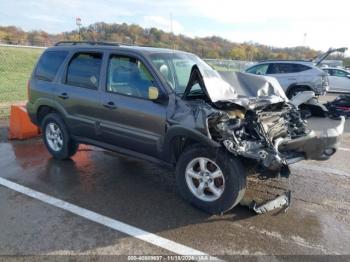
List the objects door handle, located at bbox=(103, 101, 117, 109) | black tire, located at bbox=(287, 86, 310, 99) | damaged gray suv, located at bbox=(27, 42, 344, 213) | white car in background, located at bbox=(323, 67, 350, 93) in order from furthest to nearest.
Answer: white car in background, located at bbox=(323, 67, 350, 93) < black tire, located at bbox=(287, 86, 310, 99) < door handle, located at bbox=(103, 101, 117, 109) < damaged gray suv, located at bbox=(27, 42, 344, 213)

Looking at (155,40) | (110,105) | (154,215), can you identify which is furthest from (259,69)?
(154,215)

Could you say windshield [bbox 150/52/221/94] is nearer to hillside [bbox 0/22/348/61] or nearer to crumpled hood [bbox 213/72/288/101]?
crumpled hood [bbox 213/72/288/101]

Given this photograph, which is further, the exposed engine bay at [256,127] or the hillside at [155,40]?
the hillside at [155,40]

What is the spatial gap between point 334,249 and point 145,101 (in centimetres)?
262

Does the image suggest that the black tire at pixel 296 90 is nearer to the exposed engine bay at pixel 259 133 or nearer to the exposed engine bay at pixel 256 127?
the exposed engine bay at pixel 256 127

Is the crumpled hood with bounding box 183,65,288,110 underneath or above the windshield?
underneath

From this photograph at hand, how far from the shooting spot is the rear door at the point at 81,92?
4.90 metres

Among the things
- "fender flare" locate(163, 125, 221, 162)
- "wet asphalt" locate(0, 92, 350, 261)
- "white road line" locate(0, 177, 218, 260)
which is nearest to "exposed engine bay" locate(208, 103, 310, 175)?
"fender flare" locate(163, 125, 221, 162)

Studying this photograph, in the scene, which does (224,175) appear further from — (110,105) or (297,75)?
(297,75)

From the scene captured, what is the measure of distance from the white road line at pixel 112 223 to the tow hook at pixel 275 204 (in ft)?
3.22

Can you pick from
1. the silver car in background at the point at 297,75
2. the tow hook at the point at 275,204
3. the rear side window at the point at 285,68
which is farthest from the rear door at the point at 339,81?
the tow hook at the point at 275,204

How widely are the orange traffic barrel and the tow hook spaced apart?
5139 mm

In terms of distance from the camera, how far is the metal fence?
11594mm

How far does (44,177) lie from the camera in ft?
16.3
